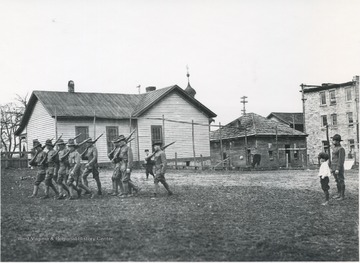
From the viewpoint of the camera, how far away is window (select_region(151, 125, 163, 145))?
89.2ft

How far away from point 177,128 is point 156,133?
1.38m

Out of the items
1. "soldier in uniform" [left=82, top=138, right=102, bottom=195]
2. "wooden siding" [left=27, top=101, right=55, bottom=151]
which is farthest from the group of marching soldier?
"wooden siding" [left=27, top=101, right=55, bottom=151]

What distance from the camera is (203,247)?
691 cm

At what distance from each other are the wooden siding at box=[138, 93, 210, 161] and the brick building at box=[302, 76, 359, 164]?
15524 mm

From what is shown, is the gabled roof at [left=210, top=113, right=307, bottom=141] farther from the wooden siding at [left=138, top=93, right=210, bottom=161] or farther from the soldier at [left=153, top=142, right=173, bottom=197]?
the soldier at [left=153, top=142, right=173, bottom=197]

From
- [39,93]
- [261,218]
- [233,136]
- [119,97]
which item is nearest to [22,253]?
[261,218]

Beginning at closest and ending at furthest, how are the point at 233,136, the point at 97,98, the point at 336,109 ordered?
the point at 97,98 → the point at 233,136 → the point at 336,109

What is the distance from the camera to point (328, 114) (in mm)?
43625

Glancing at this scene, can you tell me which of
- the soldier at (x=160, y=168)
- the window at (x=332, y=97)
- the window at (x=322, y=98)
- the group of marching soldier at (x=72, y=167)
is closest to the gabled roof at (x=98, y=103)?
the group of marching soldier at (x=72, y=167)

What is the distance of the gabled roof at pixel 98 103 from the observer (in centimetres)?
2450

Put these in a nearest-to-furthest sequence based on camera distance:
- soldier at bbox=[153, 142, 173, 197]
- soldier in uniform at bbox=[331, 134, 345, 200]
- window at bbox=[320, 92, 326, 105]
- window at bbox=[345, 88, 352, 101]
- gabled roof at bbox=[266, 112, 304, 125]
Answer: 1. soldier in uniform at bbox=[331, 134, 345, 200]
2. soldier at bbox=[153, 142, 173, 197]
3. window at bbox=[345, 88, 352, 101]
4. window at bbox=[320, 92, 326, 105]
5. gabled roof at bbox=[266, 112, 304, 125]

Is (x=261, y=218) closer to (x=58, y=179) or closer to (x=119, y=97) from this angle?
(x=58, y=179)

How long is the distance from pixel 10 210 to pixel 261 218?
5.24 m

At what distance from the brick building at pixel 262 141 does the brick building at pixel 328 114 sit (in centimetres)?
445
